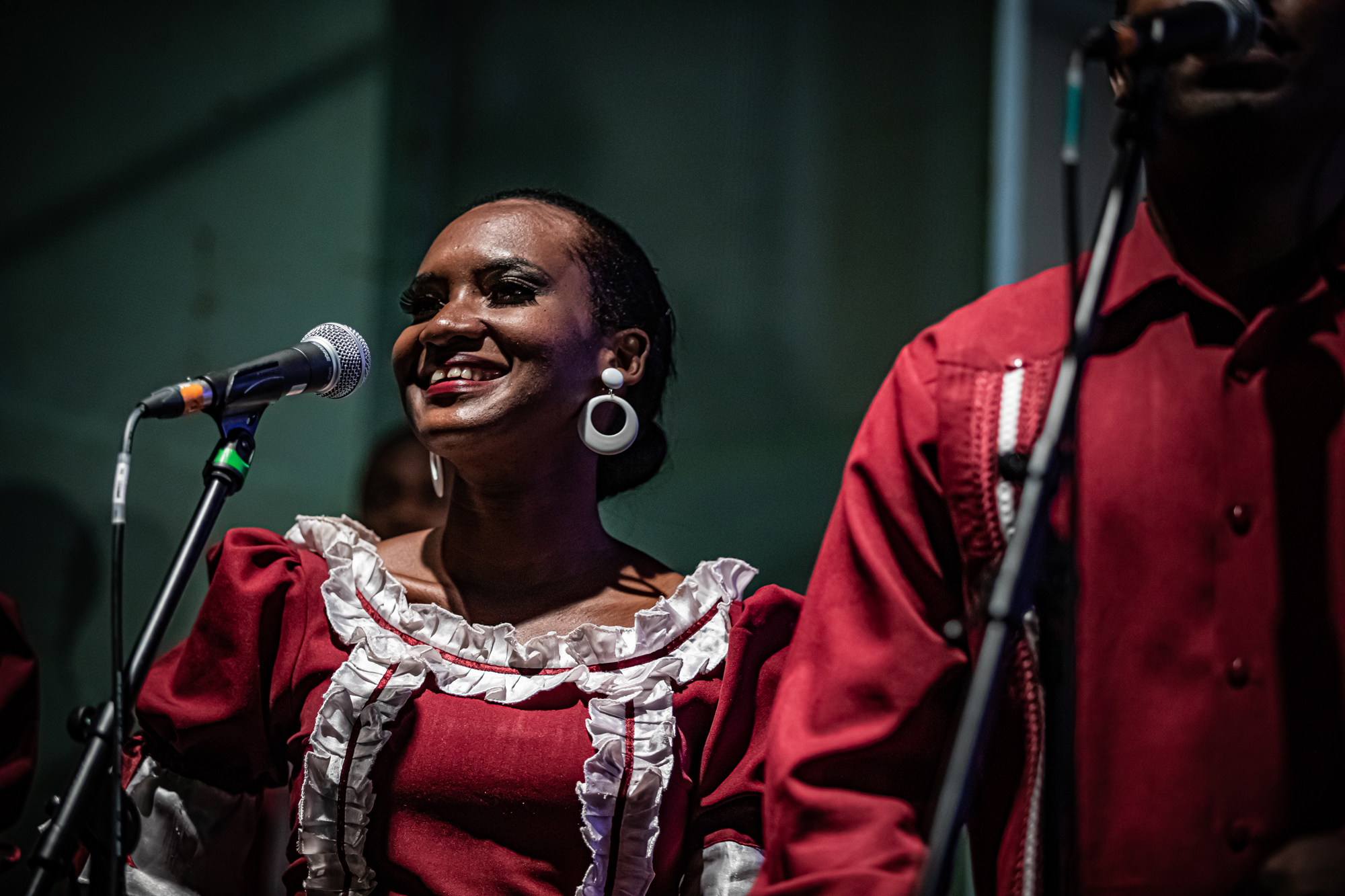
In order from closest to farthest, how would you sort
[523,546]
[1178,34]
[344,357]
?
[1178,34], [344,357], [523,546]

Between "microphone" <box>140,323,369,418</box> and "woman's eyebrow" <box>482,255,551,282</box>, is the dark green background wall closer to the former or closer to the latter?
"woman's eyebrow" <box>482,255,551,282</box>

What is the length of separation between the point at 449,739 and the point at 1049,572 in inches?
43.7

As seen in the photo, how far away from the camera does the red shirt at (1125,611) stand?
1.41 metres

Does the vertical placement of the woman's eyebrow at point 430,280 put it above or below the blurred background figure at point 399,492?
above

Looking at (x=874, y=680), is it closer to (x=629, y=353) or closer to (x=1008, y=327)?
(x=1008, y=327)

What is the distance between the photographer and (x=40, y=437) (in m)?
3.27

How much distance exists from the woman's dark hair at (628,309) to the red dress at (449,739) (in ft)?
1.31

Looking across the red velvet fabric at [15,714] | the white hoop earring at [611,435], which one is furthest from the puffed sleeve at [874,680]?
the red velvet fabric at [15,714]

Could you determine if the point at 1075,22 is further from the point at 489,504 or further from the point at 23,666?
the point at 23,666

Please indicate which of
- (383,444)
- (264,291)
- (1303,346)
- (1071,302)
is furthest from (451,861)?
(264,291)

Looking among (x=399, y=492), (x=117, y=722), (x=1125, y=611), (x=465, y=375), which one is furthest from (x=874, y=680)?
(x=399, y=492)

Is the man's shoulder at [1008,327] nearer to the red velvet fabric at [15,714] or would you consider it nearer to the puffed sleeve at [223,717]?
the puffed sleeve at [223,717]

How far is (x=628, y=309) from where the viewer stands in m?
2.47

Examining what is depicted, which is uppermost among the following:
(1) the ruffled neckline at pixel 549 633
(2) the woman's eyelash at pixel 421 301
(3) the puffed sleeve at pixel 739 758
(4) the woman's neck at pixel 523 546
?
(2) the woman's eyelash at pixel 421 301
